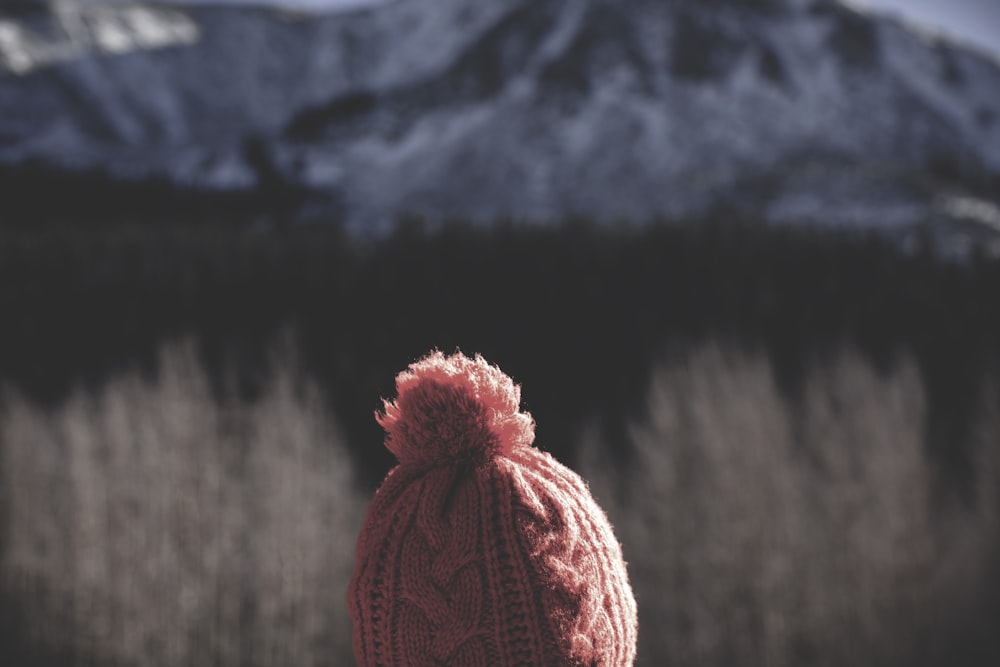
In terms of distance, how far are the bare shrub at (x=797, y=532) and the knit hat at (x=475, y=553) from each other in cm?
320

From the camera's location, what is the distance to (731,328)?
17.8ft

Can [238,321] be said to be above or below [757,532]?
above

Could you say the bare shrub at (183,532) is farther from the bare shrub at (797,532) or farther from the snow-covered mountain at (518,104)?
the snow-covered mountain at (518,104)

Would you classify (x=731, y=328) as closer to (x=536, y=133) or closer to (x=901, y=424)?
(x=901, y=424)

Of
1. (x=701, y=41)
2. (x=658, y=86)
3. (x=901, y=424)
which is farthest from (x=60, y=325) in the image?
(x=701, y=41)

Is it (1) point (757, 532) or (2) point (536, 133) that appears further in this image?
(2) point (536, 133)

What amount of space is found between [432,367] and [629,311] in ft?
16.6

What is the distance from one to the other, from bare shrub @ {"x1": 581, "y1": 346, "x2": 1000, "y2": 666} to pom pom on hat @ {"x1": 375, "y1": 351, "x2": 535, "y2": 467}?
3218mm

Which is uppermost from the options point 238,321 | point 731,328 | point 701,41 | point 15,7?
point 15,7

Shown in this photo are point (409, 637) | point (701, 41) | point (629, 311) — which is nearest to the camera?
point (409, 637)

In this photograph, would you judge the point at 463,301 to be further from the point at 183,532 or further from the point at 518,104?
the point at 518,104

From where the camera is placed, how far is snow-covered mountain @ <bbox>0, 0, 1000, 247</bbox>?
9891 millimetres

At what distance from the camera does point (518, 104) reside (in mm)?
14594

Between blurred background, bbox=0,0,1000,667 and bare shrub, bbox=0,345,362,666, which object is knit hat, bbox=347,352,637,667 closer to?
blurred background, bbox=0,0,1000,667
